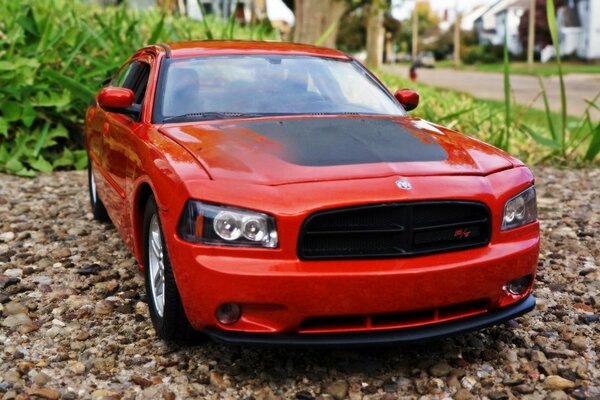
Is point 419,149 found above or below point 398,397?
above

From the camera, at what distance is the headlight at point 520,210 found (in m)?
3.57

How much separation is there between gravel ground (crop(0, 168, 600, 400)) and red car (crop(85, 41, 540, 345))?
0.85ft

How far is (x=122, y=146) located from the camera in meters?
4.62

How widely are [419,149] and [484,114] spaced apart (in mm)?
7360

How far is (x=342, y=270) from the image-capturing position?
3.19 metres

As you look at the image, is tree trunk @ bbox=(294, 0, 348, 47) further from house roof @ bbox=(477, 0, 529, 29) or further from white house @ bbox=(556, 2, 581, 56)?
house roof @ bbox=(477, 0, 529, 29)

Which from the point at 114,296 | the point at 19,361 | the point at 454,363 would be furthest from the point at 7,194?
the point at 454,363

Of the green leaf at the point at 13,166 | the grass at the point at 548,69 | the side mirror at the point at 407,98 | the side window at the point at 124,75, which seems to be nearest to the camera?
the side mirror at the point at 407,98

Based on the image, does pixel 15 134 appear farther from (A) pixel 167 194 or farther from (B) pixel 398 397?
(B) pixel 398 397

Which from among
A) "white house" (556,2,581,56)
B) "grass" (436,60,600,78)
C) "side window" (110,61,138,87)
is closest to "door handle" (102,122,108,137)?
"side window" (110,61,138,87)

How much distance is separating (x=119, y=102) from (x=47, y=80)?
Result: 4.82m

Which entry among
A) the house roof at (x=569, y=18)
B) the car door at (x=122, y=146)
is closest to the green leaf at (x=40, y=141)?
the car door at (x=122, y=146)

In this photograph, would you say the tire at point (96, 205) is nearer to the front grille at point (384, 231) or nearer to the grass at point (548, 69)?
the front grille at point (384, 231)

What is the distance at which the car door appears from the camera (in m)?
4.47
